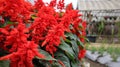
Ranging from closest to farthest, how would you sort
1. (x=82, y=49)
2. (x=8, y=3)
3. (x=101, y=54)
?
(x=8, y=3) < (x=82, y=49) < (x=101, y=54)

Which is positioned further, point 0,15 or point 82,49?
point 82,49

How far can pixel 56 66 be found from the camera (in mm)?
1489

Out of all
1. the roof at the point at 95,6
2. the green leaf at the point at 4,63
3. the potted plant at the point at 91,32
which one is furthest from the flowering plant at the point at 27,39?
the roof at the point at 95,6

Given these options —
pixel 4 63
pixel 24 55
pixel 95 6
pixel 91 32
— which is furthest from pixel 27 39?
pixel 95 6

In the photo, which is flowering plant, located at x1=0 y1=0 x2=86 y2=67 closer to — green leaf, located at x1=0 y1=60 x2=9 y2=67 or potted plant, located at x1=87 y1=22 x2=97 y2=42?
green leaf, located at x1=0 y1=60 x2=9 y2=67

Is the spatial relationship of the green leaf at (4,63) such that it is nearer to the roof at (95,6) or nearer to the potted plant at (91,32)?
the potted plant at (91,32)

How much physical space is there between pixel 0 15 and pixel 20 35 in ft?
1.19

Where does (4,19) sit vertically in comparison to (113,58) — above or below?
above

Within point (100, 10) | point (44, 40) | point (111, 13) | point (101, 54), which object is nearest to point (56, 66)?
point (44, 40)

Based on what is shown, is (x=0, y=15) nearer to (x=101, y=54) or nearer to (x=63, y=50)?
(x=63, y=50)

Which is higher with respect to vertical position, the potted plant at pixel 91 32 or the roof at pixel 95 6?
the roof at pixel 95 6

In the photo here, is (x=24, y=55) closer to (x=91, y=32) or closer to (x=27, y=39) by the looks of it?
(x=27, y=39)

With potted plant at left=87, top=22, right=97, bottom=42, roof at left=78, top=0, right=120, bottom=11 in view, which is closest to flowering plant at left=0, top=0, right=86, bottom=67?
potted plant at left=87, top=22, right=97, bottom=42

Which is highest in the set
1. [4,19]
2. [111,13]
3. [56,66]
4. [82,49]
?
[4,19]
